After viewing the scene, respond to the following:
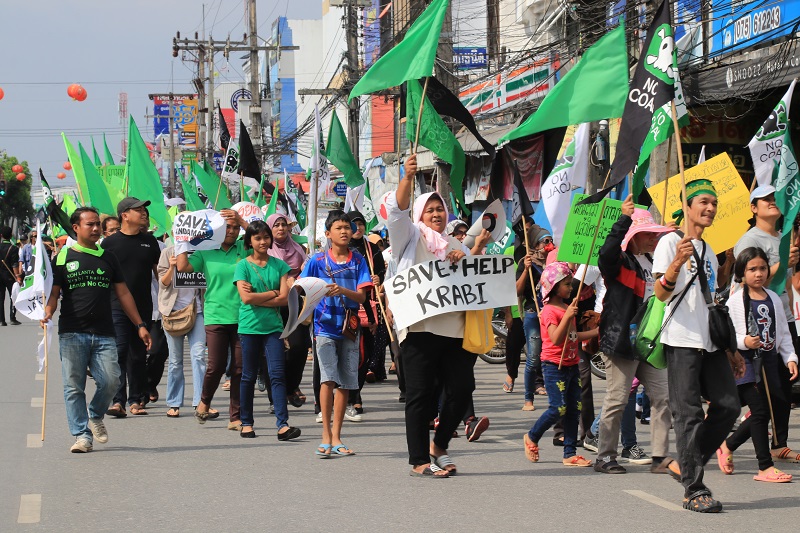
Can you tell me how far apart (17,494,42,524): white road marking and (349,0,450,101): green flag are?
142 inches

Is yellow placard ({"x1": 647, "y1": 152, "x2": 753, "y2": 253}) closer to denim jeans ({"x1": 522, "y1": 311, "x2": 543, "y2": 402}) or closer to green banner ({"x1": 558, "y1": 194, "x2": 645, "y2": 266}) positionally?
green banner ({"x1": 558, "y1": 194, "x2": 645, "y2": 266})

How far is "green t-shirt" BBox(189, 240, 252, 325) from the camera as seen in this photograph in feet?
35.0

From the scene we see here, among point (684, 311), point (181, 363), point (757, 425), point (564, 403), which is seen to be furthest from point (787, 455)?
point (181, 363)

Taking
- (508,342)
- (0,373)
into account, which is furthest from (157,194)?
(508,342)

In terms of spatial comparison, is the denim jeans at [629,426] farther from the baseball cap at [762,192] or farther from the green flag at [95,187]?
the green flag at [95,187]

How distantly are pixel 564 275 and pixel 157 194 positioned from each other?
7674 millimetres

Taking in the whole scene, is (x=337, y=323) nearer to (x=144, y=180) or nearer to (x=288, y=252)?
(x=288, y=252)

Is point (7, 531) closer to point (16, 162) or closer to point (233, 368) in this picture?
point (233, 368)

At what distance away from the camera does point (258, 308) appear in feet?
33.1

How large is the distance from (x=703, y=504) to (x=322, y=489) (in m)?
2.38

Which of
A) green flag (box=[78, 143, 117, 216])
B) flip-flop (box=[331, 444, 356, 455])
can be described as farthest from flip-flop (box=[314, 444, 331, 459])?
green flag (box=[78, 143, 117, 216])

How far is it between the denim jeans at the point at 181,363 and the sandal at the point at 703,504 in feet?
19.1

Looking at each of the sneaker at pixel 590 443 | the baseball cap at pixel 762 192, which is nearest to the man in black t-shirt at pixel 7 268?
the sneaker at pixel 590 443

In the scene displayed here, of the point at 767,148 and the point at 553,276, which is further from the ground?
the point at 767,148
